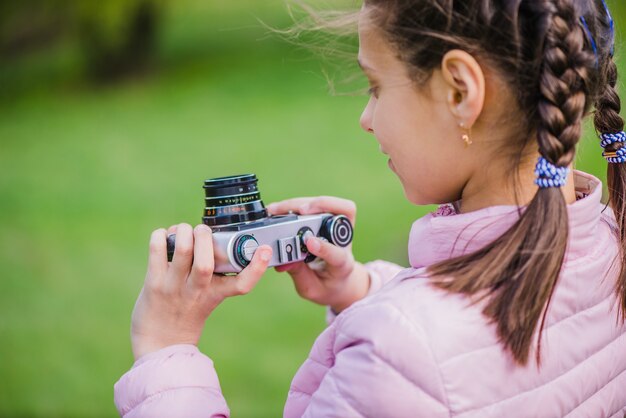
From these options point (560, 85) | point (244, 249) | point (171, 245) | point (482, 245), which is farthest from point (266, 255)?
point (560, 85)

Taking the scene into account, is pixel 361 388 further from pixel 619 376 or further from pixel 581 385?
pixel 619 376

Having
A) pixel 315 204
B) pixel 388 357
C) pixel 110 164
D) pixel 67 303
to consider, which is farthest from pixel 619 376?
pixel 110 164

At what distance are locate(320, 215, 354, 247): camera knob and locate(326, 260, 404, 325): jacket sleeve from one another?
0.16 metres

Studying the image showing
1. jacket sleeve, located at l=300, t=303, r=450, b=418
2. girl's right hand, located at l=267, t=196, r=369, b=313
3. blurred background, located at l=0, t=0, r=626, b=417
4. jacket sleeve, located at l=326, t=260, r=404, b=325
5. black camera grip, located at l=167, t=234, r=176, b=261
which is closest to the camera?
jacket sleeve, located at l=300, t=303, r=450, b=418

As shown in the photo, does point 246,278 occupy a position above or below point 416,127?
below

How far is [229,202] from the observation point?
1218mm

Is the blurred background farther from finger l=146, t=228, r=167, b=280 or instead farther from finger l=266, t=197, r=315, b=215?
finger l=146, t=228, r=167, b=280

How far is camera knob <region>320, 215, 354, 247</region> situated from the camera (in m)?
1.32

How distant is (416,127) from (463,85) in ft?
0.27

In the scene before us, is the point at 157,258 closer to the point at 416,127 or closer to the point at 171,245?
the point at 171,245

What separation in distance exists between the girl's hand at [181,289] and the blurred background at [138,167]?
47.5 inches

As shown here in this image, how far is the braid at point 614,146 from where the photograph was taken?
101cm

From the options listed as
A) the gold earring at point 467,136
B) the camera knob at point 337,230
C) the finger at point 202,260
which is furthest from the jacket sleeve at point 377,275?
the gold earring at point 467,136

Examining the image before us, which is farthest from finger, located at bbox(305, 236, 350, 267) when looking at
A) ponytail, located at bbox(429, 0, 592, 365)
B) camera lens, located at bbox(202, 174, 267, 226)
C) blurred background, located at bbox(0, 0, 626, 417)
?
blurred background, located at bbox(0, 0, 626, 417)
